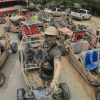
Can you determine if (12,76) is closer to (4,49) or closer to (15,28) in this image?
(4,49)

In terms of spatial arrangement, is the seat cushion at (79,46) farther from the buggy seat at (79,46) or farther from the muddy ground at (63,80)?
the muddy ground at (63,80)

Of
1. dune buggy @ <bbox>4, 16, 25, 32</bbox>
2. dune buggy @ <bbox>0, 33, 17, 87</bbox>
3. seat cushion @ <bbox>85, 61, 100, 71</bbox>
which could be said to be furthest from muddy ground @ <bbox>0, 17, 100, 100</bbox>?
dune buggy @ <bbox>4, 16, 25, 32</bbox>

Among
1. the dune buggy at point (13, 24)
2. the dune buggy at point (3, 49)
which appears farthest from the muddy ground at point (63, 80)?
the dune buggy at point (13, 24)

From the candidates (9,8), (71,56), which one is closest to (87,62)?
(71,56)

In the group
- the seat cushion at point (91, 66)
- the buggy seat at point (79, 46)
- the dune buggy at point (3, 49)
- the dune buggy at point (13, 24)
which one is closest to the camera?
the dune buggy at point (3, 49)

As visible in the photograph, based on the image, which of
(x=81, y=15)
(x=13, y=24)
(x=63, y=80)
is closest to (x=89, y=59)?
(x=63, y=80)

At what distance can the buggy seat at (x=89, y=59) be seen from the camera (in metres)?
6.08

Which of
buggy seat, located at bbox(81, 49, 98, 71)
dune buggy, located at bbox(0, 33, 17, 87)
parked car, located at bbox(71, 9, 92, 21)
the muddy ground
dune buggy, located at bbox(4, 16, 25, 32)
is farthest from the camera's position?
parked car, located at bbox(71, 9, 92, 21)

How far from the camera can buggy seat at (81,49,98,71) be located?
240 inches

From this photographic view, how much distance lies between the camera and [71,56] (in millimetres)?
7121

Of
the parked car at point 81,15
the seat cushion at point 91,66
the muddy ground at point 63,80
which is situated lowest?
the muddy ground at point 63,80

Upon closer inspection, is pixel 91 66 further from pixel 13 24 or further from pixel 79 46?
pixel 13 24

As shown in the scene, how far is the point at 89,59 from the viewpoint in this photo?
20.6 ft

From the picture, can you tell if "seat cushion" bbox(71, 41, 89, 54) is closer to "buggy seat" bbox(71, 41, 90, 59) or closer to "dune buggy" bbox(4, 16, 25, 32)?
"buggy seat" bbox(71, 41, 90, 59)
